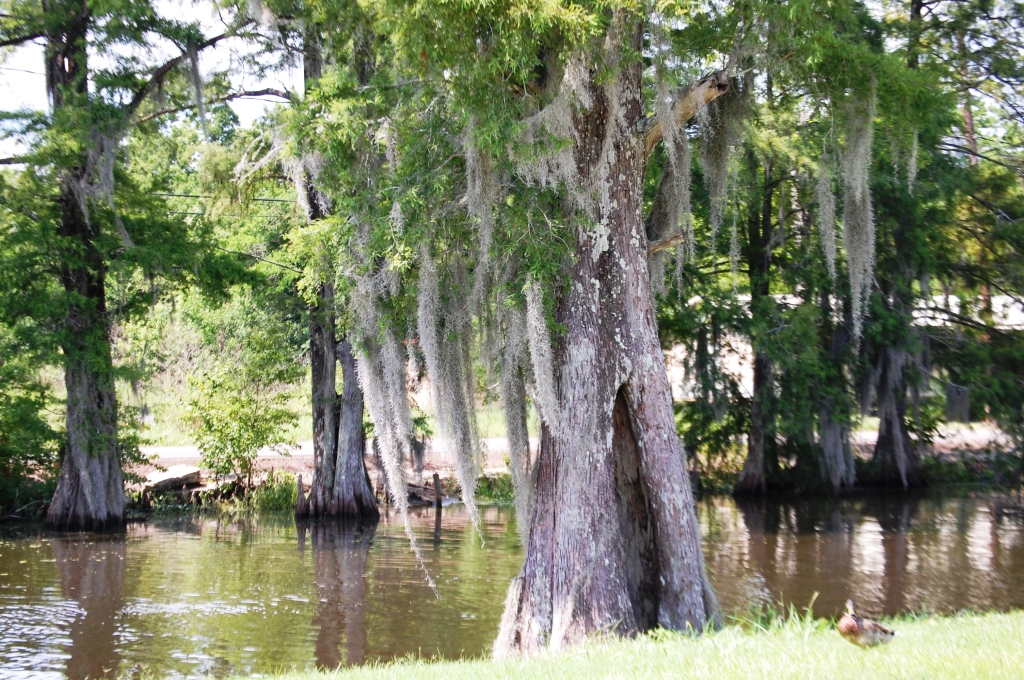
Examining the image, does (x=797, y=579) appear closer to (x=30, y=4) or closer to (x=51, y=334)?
(x=51, y=334)

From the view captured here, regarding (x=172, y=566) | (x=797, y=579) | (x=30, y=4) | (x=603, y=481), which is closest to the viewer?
→ (x=603, y=481)

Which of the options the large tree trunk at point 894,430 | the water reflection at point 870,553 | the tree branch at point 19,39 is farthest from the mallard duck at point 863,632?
the tree branch at point 19,39

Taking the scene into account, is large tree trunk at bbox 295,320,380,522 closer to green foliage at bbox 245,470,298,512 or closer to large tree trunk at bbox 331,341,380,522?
large tree trunk at bbox 331,341,380,522

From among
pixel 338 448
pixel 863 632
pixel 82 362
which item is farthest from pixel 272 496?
pixel 863 632

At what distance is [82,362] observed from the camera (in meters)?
15.7

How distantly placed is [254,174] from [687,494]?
10749 millimetres

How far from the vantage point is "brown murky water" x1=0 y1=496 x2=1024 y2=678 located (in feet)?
28.1

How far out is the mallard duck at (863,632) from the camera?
5137mm

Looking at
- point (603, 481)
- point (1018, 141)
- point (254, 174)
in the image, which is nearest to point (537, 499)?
point (603, 481)

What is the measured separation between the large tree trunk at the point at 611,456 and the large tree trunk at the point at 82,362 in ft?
33.1

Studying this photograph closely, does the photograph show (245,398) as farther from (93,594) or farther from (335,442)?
(93,594)

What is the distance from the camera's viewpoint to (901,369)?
1869 cm

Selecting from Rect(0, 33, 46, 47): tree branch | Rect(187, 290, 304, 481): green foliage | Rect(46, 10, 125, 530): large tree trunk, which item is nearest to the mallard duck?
Rect(46, 10, 125, 530): large tree trunk

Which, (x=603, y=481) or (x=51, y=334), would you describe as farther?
(x=51, y=334)
